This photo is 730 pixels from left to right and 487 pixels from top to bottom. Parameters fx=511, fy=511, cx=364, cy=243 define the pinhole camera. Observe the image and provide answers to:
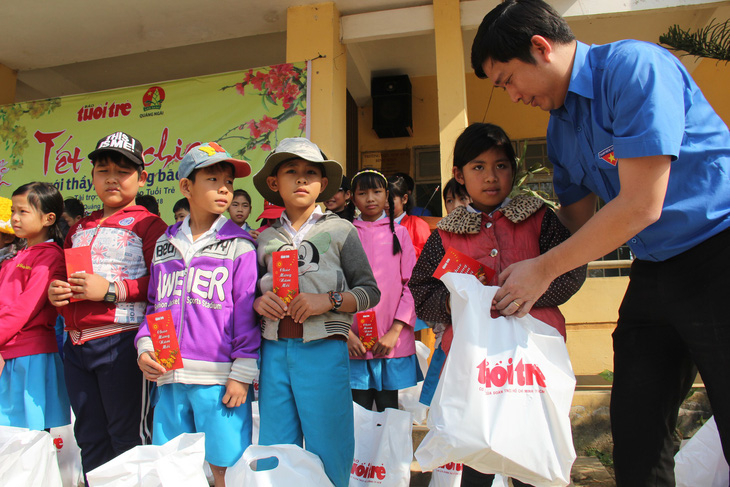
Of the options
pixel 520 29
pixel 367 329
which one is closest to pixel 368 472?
pixel 367 329

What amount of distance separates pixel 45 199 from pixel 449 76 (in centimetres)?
317

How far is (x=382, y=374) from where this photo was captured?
2.64 meters

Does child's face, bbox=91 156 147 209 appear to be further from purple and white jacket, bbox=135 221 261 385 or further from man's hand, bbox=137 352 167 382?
man's hand, bbox=137 352 167 382

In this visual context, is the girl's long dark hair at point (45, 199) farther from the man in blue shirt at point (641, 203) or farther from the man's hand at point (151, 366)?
the man in blue shirt at point (641, 203)

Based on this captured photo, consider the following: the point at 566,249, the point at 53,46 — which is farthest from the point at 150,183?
the point at 566,249

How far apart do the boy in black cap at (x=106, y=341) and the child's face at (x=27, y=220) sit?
0.53 m

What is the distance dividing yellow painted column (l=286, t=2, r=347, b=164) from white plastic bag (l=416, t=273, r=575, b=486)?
10.3ft

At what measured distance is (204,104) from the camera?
4.79 m

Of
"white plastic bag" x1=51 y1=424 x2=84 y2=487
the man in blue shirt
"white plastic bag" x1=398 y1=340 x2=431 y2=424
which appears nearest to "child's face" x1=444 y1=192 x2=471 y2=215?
"white plastic bag" x1=398 y1=340 x2=431 y2=424

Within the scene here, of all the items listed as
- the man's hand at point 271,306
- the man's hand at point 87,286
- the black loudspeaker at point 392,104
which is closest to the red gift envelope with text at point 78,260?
the man's hand at point 87,286

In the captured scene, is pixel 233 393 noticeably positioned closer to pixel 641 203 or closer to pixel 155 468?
pixel 155 468

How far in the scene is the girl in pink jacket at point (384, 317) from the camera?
8.54 feet

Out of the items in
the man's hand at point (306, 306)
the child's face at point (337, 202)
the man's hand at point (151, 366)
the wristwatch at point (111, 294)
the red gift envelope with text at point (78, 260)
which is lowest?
the man's hand at point (151, 366)

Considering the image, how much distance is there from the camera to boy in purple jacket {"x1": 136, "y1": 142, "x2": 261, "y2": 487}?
1.88 m
